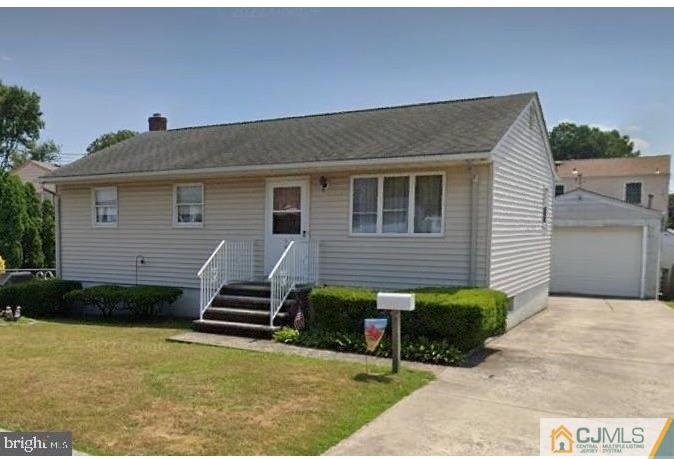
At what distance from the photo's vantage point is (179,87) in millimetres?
13945

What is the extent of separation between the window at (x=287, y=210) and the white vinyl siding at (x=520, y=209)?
4.06 m

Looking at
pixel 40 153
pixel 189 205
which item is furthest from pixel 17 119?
pixel 189 205

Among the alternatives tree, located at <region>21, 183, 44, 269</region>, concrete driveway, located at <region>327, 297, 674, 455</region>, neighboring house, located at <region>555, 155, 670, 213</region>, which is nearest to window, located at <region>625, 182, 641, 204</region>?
neighboring house, located at <region>555, 155, 670, 213</region>

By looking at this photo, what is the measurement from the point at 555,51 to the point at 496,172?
102 inches

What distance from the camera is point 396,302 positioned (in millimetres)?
6555

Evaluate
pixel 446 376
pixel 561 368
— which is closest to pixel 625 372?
pixel 561 368

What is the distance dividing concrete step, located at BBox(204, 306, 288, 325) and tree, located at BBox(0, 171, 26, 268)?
1462cm

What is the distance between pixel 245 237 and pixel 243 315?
2370 millimetres

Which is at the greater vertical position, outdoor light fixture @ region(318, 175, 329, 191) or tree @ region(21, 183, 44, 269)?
outdoor light fixture @ region(318, 175, 329, 191)

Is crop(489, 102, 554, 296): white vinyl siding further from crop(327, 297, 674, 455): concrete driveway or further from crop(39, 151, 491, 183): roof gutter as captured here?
crop(327, 297, 674, 455): concrete driveway

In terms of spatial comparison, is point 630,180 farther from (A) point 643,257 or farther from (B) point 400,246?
(B) point 400,246

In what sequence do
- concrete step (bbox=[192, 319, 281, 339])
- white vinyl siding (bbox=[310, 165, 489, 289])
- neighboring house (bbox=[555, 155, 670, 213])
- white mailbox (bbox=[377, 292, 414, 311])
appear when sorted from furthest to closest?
1. neighboring house (bbox=[555, 155, 670, 213])
2. white vinyl siding (bbox=[310, 165, 489, 289])
3. concrete step (bbox=[192, 319, 281, 339])
4. white mailbox (bbox=[377, 292, 414, 311])

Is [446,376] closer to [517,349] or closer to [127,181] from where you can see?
[517,349]

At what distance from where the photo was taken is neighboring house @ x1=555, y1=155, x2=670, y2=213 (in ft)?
100.0
